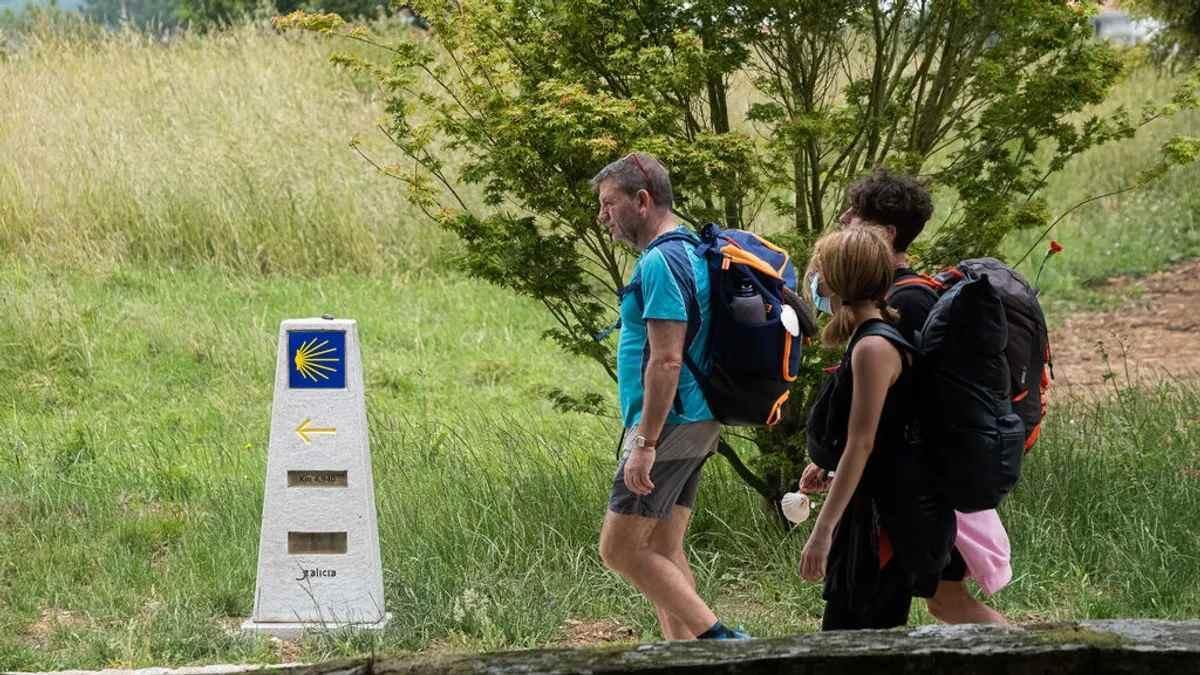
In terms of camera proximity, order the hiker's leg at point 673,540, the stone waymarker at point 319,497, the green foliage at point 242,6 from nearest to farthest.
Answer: the hiker's leg at point 673,540 → the stone waymarker at point 319,497 → the green foliage at point 242,6

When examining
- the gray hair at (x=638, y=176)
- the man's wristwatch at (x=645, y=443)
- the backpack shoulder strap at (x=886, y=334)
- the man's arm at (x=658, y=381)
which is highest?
the gray hair at (x=638, y=176)

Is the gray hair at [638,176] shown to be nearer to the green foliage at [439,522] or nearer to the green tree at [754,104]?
the green tree at [754,104]

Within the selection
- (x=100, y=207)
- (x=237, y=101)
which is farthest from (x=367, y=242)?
(x=237, y=101)

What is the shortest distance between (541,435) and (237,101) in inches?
413

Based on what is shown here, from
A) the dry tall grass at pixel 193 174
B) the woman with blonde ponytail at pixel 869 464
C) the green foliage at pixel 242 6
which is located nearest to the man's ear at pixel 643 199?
the woman with blonde ponytail at pixel 869 464

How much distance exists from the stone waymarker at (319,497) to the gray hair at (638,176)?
155 cm

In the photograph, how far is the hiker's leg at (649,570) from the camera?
4.99 metres

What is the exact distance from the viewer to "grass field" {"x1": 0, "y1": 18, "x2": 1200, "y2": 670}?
634 cm

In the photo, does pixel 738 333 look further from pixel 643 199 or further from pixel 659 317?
pixel 643 199

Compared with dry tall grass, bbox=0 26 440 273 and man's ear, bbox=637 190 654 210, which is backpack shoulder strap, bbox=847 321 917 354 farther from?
dry tall grass, bbox=0 26 440 273

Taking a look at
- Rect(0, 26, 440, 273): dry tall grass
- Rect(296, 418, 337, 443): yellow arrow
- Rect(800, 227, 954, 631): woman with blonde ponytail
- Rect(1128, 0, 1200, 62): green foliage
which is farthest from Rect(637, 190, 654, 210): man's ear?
Rect(1128, 0, 1200, 62): green foliage

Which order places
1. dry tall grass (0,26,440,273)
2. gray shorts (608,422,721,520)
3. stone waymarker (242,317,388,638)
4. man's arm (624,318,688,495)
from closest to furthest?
man's arm (624,318,688,495)
gray shorts (608,422,721,520)
stone waymarker (242,317,388,638)
dry tall grass (0,26,440,273)

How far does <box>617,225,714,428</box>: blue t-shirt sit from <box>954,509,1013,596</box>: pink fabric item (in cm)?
86

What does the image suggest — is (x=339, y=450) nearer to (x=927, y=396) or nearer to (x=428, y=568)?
(x=428, y=568)
